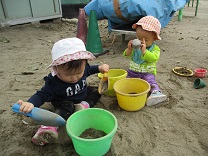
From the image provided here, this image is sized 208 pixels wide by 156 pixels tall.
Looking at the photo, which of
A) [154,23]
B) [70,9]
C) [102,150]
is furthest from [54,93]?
[70,9]

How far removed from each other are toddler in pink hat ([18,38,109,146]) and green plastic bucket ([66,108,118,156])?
18cm

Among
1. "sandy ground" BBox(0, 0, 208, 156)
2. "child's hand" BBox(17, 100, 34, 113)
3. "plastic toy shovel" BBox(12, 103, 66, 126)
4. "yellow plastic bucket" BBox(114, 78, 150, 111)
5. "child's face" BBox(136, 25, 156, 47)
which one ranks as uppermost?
"child's face" BBox(136, 25, 156, 47)

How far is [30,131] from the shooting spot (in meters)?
1.68

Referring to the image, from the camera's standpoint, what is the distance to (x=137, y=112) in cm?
193

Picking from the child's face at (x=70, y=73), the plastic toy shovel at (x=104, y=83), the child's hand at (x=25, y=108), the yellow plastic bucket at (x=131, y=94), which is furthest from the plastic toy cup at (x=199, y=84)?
the child's hand at (x=25, y=108)

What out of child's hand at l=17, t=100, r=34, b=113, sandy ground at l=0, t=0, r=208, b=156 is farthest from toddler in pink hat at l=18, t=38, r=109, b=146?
sandy ground at l=0, t=0, r=208, b=156

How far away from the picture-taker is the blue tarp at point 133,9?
314cm

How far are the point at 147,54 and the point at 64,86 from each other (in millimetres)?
877

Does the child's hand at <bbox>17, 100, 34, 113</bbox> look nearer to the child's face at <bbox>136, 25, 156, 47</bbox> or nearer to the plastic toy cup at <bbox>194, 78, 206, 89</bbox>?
the child's face at <bbox>136, 25, 156, 47</bbox>

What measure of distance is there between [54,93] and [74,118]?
360 mm

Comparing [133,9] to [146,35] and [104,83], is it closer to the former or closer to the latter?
[146,35]

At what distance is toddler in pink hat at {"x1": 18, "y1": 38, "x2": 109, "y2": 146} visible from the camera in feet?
4.74

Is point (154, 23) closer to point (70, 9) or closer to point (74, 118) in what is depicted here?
point (74, 118)

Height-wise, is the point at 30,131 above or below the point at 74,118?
below
